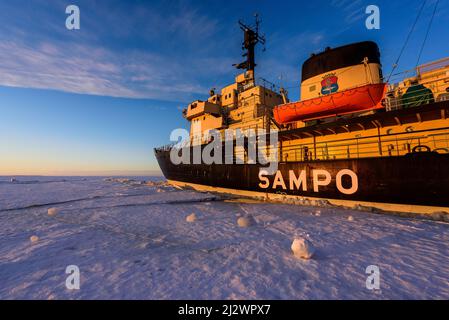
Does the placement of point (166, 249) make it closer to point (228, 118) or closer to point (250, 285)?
point (250, 285)

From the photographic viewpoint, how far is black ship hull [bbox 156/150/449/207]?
7289 mm

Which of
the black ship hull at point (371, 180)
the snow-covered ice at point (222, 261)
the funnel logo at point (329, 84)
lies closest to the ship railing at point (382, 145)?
the black ship hull at point (371, 180)

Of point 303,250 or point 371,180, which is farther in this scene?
point 371,180

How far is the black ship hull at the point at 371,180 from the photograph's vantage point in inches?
287

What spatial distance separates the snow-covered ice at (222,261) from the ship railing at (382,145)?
403 cm

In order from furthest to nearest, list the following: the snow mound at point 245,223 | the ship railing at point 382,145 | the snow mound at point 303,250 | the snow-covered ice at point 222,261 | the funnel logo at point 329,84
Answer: the funnel logo at point 329,84 < the ship railing at point 382,145 < the snow mound at point 245,223 < the snow mound at point 303,250 < the snow-covered ice at point 222,261

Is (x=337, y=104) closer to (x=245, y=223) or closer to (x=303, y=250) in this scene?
(x=245, y=223)

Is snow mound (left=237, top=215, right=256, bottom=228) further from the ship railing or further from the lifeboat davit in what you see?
the lifeboat davit

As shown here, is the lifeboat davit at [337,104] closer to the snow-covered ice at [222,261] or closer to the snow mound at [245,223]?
the snow-covered ice at [222,261]

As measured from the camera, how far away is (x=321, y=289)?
252 centimetres

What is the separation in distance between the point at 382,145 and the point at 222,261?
1005 centimetres

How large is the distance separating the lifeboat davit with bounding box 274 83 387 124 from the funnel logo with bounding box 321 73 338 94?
1.50 metres

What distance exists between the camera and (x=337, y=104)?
32.2 ft

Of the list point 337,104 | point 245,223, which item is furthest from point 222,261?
point 337,104
